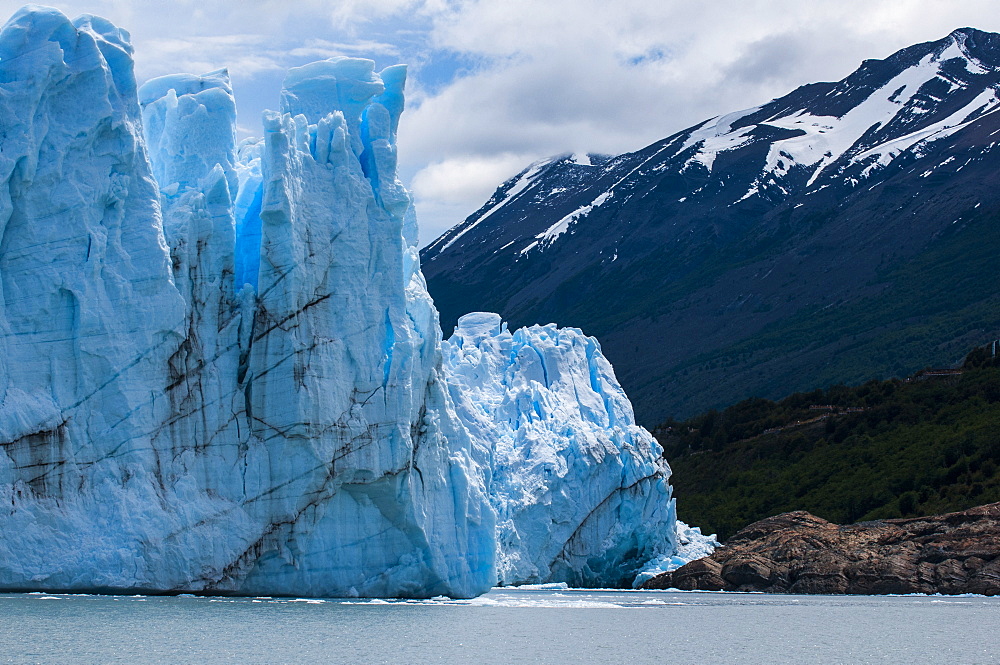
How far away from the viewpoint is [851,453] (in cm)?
6259

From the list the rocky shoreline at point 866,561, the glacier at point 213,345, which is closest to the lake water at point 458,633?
the glacier at point 213,345

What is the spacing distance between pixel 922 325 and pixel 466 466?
84034 millimetres

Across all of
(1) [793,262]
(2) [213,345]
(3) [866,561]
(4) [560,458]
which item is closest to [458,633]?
(2) [213,345]

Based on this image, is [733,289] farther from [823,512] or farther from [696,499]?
[823,512]

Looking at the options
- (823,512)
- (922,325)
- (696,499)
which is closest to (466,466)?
(823,512)

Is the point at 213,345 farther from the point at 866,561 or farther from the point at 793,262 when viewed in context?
the point at 793,262

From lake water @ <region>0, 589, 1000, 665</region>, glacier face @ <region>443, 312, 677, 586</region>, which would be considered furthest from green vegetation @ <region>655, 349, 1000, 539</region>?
lake water @ <region>0, 589, 1000, 665</region>

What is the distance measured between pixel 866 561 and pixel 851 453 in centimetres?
2072

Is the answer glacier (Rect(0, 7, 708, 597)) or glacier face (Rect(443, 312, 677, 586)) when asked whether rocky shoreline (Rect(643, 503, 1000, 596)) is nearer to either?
glacier face (Rect(443, 312, 677, 586))

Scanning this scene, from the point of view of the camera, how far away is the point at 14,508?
73.5ft

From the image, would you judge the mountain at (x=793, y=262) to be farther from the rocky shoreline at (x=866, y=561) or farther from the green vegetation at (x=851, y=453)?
the rocky shoreline at (x=866, y=561)

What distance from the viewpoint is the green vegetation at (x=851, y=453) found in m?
53.2

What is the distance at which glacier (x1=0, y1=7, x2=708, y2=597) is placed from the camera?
2345 cm

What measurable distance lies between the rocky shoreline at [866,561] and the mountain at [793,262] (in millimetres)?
51984
